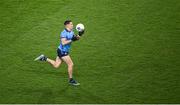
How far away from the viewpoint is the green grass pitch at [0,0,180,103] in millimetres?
14149

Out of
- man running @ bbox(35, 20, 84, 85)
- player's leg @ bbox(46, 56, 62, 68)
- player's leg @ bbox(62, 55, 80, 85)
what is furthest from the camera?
player's leg @ bbox(46, 56, 62, 68)

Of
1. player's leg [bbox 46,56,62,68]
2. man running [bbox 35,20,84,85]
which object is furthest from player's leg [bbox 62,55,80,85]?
player's leg [bbox 46,56,62,68]

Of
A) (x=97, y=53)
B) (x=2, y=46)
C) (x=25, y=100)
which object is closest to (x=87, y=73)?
(x=97, y=53)

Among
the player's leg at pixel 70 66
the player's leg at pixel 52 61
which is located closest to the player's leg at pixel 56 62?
the player's leg at pixel 52 61

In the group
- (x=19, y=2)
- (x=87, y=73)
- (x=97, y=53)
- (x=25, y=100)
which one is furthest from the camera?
(x=19, y=2)

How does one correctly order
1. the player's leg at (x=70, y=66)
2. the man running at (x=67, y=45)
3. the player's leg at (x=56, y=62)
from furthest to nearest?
the player's leg at (x=56, y=62), the player's leg at (x=70, y=66), the man running at (x=67, y=45)

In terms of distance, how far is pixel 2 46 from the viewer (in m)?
16.5

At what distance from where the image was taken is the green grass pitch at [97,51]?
46.4ft

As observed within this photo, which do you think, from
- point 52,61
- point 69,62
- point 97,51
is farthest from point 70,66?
point 97,51

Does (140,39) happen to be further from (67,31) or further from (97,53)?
(67,31)

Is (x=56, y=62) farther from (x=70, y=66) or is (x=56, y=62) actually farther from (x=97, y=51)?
(x=97, y=51)

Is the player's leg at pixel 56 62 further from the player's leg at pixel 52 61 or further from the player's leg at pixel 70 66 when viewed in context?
the player's leg at pixel 70 66

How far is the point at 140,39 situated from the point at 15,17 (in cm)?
504

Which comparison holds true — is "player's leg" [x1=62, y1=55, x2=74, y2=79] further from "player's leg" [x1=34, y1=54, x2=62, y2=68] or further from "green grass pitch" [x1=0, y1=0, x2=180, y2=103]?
"green grass pitch" [x1=0, y1=0, x2=180, y2=103]
